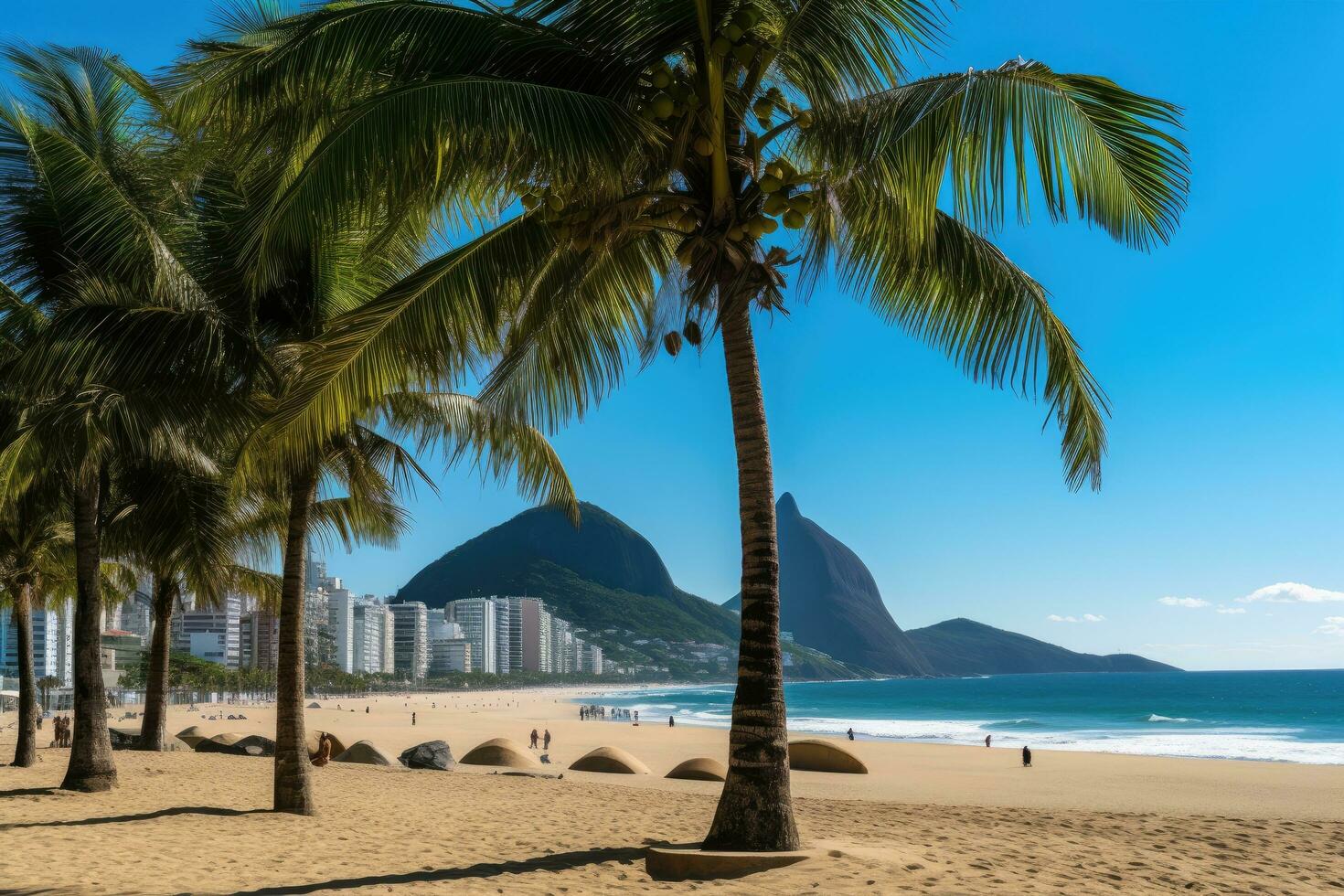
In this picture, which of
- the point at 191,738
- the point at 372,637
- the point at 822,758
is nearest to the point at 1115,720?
the point at 822,758

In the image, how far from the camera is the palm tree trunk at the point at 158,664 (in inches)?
754

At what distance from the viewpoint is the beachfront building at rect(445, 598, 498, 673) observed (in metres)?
188

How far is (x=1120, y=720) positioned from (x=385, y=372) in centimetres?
7285

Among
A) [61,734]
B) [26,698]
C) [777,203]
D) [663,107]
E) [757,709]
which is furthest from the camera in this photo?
[61,734]

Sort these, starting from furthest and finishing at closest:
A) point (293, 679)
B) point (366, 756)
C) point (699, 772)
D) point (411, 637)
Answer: point (411, 637) → point (366, 756) → point (699, 772) → point (293, 679)

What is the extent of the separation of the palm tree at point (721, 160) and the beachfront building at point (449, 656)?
607 ft

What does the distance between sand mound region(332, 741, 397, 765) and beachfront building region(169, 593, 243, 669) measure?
540 feet

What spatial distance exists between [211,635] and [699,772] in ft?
585

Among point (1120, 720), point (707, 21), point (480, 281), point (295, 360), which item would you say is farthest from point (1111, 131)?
point (1120, 720)

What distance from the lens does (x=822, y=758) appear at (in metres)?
20.1

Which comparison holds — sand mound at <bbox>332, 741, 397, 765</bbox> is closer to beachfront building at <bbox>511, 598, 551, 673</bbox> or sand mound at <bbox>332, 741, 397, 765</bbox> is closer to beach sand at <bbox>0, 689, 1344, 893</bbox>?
beach sand at <bbox>0, 689, 1344, 893</bbox>

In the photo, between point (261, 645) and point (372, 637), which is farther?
point (372, 637)

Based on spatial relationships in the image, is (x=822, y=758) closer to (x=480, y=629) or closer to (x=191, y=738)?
(x=191, y=738)

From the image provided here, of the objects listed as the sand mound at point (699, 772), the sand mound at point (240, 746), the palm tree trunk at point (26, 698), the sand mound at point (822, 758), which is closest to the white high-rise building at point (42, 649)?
the sand mound at point (240, 746)
